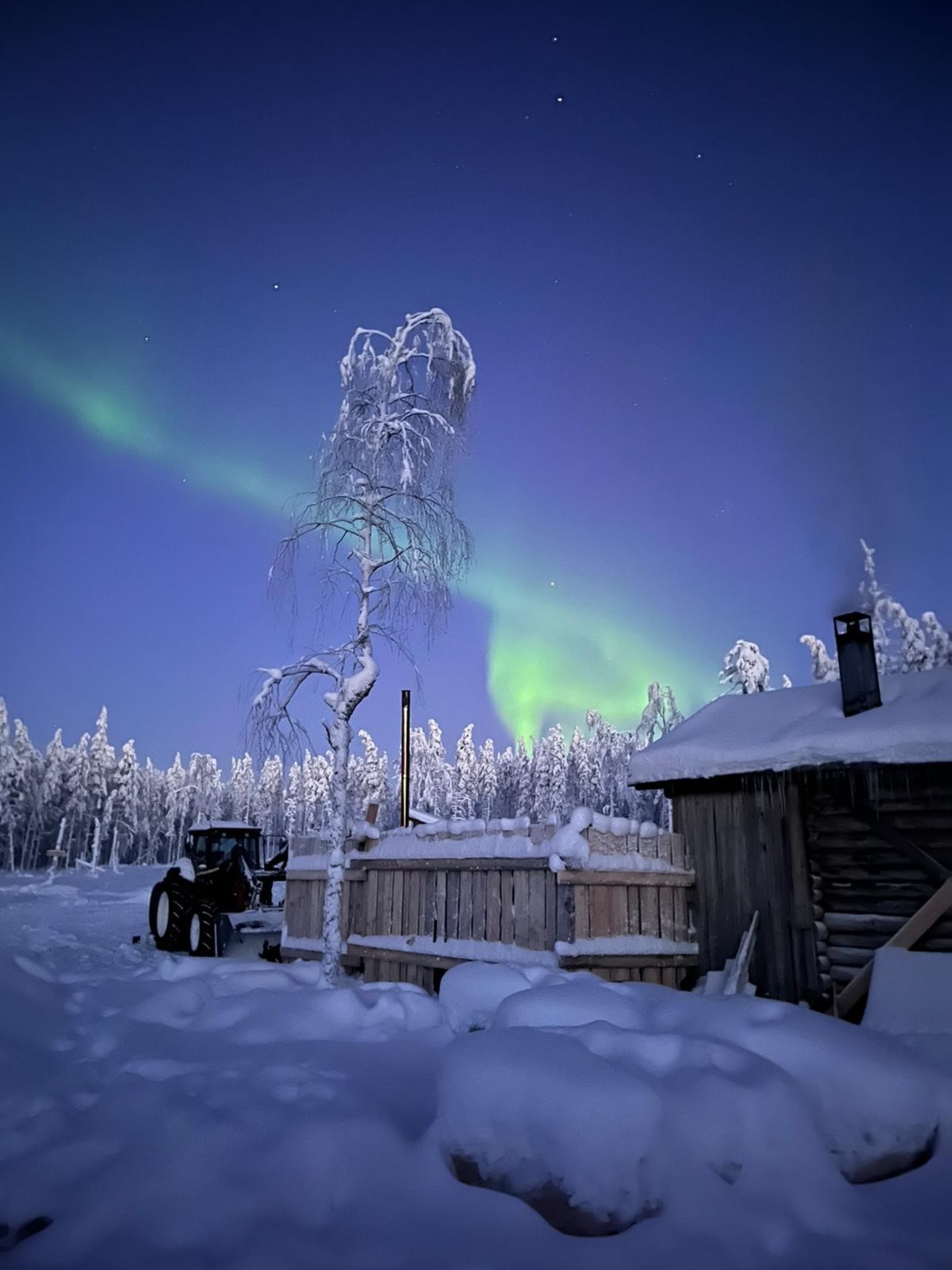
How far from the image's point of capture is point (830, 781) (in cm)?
897

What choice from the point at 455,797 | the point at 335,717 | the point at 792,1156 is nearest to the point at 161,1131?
the point at 792,1156

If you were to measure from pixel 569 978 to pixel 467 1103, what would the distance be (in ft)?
10.3

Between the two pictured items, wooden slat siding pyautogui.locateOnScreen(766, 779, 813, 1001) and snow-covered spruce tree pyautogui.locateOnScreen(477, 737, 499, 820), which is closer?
wooden slat siding pyautogui.locateOnScreen(766, 779, 813, 1001)

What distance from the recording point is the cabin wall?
29.2ft

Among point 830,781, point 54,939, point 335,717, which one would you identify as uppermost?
point 335,717

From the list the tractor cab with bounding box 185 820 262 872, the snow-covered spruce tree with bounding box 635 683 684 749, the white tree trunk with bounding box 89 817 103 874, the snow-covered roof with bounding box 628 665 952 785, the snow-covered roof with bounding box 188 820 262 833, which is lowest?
the white tree trunk with bounding box 89 817 103 874

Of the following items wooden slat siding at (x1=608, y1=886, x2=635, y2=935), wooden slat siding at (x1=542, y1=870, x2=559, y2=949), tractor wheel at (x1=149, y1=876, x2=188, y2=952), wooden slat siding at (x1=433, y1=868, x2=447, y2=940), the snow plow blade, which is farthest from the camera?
tractor wheel at (x1=149, y1=876, x2=188, y2=952)

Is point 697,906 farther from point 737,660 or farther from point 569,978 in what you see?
point 737,660

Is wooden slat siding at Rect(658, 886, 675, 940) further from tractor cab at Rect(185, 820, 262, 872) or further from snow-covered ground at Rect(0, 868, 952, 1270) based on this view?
tractor cab at Rect(185, 820, 262, 872)

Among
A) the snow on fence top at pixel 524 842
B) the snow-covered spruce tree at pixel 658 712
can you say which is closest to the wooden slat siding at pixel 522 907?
the snow on fence top at pixel 524 842

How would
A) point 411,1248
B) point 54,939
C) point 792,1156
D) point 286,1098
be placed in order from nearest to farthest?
point 411,1248
point 792,1156
point 286,1098
point 54,939

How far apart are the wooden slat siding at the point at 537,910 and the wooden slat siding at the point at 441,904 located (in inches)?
52.2

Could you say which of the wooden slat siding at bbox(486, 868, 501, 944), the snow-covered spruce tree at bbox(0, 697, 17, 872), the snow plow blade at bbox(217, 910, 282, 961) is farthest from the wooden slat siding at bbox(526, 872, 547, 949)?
the snow-covered spruce tree at bbox(0, 697, 17, 872)

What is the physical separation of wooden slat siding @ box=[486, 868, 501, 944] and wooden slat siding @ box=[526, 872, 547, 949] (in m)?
0.46
